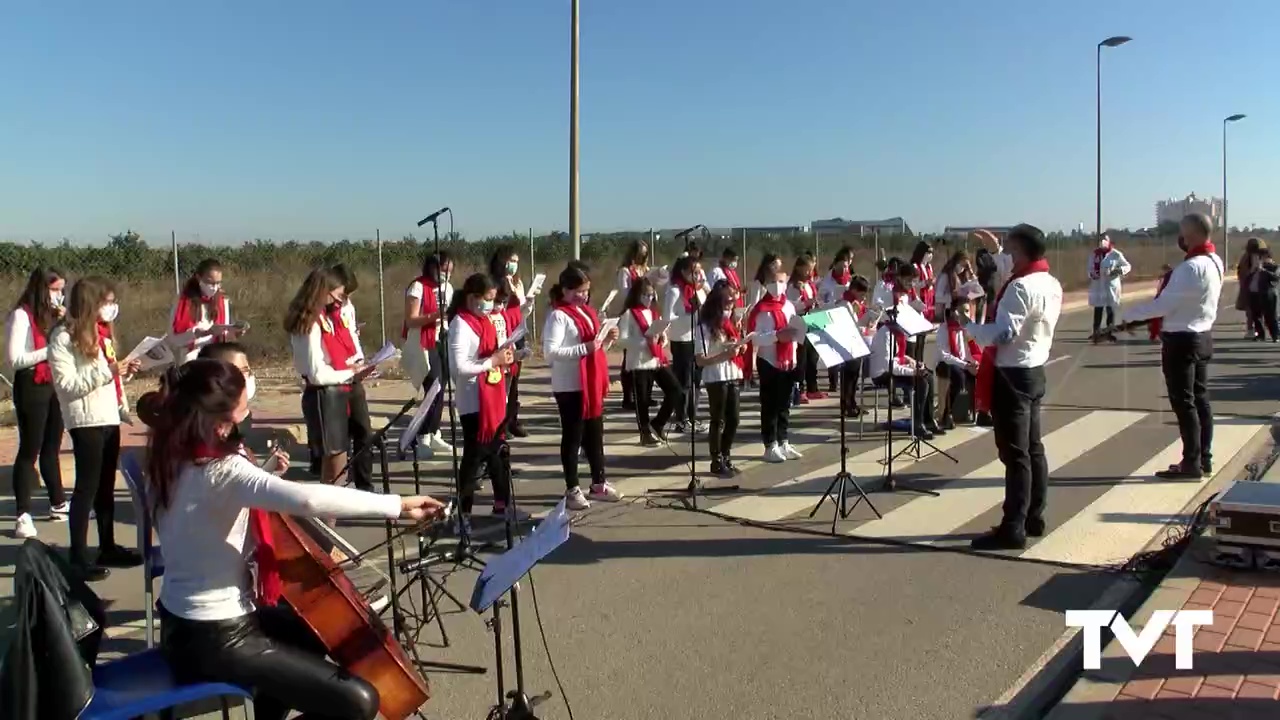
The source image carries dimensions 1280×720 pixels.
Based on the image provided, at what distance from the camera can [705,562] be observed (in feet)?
20.7

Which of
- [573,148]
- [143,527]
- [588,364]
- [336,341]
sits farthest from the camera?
[573,148]

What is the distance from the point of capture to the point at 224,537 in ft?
10.9

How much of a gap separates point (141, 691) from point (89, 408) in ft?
11.5

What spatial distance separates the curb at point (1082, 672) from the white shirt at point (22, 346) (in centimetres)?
609

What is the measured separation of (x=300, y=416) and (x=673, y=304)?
4413mm

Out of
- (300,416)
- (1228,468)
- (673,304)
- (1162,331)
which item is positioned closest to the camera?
(1162,331)

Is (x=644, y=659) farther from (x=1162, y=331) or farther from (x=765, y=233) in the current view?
(x=765, y=233)

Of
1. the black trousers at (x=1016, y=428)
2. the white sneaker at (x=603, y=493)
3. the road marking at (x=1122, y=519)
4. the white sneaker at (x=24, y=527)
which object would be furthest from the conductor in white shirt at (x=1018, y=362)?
the white sneaker at (x=24, y=527)

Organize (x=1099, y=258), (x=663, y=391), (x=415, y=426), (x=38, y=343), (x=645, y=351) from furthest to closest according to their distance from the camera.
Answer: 1. (x=1099, y=258)
2. (x=663, y=391)
3. (x=645, y=351)
4. (x=38, y=343)
5. (x=415, y=426)

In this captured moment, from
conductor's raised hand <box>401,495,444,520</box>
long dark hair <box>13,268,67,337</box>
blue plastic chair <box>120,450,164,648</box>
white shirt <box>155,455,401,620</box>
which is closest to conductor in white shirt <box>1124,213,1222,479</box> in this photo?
conductor's raised hand <box>401,495,444,520</box>

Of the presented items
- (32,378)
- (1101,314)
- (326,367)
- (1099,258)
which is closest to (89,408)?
(32,378)

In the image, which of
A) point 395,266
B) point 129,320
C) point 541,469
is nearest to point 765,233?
point 395,266

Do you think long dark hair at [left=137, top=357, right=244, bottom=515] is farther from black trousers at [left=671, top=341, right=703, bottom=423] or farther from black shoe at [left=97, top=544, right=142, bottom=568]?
black trousers at [left=671, top=341, right=703, bottom=423]

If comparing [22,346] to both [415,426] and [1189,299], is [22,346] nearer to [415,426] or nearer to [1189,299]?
[415,426]
